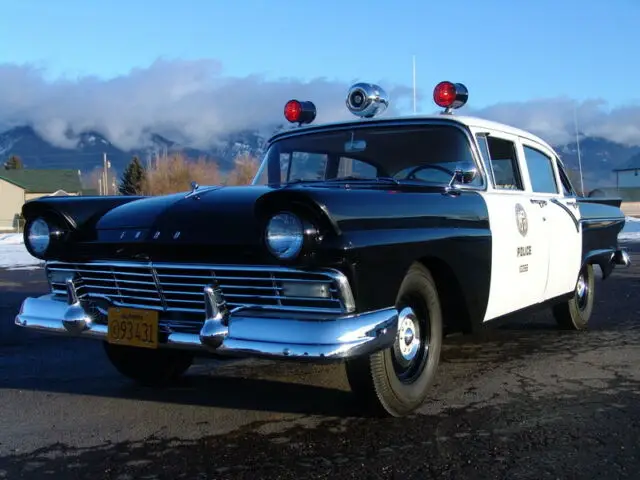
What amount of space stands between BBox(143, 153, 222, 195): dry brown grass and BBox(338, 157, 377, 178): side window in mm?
43200

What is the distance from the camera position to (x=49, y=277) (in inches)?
170

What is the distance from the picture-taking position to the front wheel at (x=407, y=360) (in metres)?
3.69

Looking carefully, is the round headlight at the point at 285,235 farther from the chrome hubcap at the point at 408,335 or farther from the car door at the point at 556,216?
the car door at the point at 556,216

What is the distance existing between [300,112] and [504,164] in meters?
1.66

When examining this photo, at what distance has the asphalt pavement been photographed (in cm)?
326

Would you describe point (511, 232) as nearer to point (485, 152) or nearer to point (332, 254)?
point (485, 152)

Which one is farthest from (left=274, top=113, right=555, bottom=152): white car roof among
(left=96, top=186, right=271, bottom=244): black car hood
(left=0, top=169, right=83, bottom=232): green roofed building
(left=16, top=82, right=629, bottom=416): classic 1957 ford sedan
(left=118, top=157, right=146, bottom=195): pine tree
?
(left=0, top=169, right=83, bottom=232): green roofed building

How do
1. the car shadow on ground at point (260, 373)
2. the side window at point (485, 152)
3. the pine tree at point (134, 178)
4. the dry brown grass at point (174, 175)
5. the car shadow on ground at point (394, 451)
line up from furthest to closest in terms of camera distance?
1. the pine tree at point (134, 178)
2. the dry brown grass at point (174, 175)
3. the side window at point (485, 152)
4. the car shadow on ground at point (260, 373)
5. the car shadow on ground at point (394, 451)

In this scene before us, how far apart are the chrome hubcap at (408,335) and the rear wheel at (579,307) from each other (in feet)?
9.23

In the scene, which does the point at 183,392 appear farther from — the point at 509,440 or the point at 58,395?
the point at 509,440

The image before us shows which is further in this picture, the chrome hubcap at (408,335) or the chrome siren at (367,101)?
the chrome siren at (367,101)

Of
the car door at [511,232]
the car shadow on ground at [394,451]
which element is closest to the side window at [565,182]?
the car door at [511,232]

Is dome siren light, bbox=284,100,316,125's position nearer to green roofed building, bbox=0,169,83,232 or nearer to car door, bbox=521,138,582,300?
car door, bbox=521,138,582,300

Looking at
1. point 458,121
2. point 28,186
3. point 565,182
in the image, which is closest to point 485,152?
point 458,121
